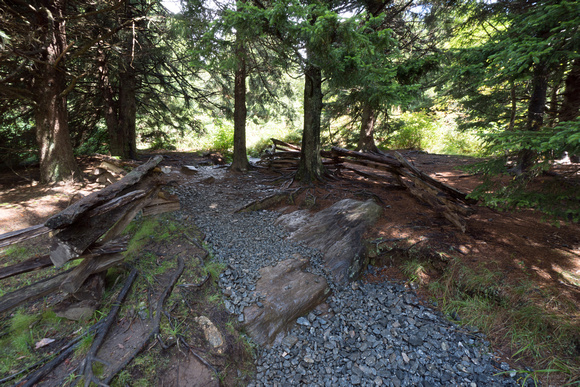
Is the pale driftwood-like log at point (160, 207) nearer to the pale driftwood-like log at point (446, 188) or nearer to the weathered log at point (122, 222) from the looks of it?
the weathered log at point (122, 222)

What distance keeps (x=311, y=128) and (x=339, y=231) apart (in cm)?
346

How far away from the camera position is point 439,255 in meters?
4.07

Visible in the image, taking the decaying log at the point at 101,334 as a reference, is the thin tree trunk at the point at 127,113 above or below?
above

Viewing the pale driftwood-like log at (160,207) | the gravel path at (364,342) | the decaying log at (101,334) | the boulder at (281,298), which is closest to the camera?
the decaying log at (101,334)

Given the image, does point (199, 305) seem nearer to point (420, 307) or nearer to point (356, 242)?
point (356, 242)

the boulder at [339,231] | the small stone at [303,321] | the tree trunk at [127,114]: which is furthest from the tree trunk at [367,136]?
the tree trunk at [127,114]

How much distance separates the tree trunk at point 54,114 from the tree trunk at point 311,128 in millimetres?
6735

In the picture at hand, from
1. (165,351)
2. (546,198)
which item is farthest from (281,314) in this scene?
(546,198)

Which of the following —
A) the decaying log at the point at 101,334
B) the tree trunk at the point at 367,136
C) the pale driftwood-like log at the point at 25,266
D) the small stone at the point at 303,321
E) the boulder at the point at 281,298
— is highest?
the tree trunk at the point at 367,136

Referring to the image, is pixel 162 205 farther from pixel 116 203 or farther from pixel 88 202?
pixel 88 202

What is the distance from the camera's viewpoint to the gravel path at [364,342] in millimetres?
2904

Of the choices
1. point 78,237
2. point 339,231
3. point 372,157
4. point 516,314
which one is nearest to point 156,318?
point 78,237

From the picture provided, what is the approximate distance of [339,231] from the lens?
5.04m

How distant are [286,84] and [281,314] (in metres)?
10.6
